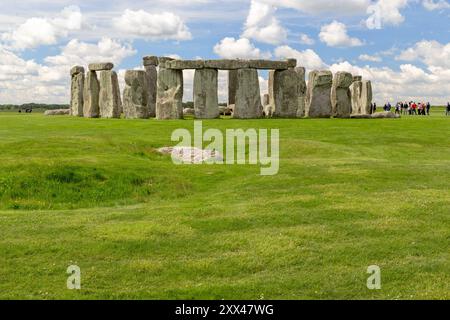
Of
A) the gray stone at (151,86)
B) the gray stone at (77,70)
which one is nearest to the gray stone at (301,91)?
the gray stone at (151,86)

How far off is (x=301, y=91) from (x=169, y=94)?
37.2 ft

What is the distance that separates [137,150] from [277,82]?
2309 cm

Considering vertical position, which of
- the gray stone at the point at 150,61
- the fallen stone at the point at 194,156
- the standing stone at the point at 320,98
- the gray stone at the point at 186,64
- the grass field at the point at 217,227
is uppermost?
the gray stone at the point at 150,61

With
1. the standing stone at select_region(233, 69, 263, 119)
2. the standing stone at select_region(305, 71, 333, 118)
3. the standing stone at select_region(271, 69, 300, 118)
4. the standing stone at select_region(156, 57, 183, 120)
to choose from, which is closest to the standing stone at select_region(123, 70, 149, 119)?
the standing stone at select_region(156, 57, 183, 120)

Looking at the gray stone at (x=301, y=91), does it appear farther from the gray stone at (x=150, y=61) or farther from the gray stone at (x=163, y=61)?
the gray stone at (x=150, y=61)

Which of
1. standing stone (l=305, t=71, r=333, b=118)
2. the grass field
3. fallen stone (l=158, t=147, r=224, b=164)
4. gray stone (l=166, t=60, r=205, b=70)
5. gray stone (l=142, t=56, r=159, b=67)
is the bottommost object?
the grass field

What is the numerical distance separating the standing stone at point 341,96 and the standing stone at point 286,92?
12.1 feet

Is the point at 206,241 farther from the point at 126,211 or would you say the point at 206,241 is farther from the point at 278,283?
the point at 126,211

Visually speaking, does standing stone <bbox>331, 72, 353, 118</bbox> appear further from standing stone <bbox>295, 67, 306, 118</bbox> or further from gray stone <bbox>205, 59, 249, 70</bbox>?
gray stone <bbox>205, 59, 249, 70</bbox>

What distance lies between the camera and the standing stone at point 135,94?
157 feet

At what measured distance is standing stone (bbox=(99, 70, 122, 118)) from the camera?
162 feet

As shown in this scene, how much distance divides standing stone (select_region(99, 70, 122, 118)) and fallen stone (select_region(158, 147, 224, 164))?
24909mm

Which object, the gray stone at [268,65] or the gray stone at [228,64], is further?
the gray stone at [268,65]
